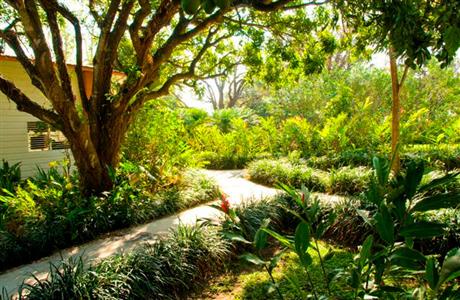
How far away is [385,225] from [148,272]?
3099 mm

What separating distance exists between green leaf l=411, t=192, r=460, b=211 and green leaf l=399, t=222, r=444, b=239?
65 mm

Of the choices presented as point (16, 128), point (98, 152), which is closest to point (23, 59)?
point (98, 152)

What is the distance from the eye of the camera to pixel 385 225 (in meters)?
1.08

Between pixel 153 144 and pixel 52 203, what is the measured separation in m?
2.72

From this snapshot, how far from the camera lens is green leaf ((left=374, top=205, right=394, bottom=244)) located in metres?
1.07

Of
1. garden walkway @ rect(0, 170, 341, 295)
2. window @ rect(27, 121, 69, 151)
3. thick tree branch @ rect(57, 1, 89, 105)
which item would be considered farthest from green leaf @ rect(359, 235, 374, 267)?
window @ rect(27, 121, 69, 151)

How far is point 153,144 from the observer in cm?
778

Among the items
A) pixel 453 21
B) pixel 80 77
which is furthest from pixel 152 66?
pixel 453 21

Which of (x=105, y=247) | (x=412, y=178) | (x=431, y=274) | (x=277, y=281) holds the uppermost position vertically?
(x=412, y=178)

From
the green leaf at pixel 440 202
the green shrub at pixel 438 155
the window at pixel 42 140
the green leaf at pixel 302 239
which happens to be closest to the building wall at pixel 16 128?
the window at pixel 42 140

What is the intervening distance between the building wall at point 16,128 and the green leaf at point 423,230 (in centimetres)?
1002

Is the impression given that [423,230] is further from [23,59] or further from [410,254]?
[23,59]

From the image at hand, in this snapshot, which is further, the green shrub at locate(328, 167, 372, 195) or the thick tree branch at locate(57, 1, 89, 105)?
the green shrub at locate(328, 167, 372, 195)

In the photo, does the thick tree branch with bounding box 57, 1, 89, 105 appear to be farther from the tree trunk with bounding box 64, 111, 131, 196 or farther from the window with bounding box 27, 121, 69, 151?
the window with bounding box 27, 121, 69, 151
